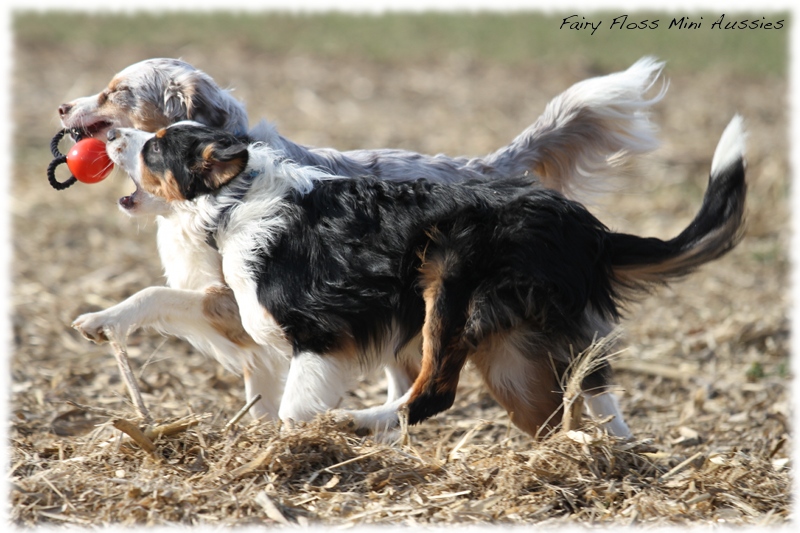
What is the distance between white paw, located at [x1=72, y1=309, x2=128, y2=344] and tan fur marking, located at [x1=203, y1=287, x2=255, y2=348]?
42 centimetres

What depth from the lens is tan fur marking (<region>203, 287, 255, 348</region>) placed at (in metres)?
4.64

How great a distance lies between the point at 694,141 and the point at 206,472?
10.2 meters

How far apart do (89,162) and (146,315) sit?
38.9 inches

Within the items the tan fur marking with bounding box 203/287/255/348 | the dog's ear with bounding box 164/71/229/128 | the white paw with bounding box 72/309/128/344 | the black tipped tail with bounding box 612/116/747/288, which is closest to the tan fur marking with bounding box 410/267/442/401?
the black tipped tail with bounding box 612/116/747/288

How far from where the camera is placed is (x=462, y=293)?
13.5 ft

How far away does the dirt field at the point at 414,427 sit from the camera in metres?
3.78

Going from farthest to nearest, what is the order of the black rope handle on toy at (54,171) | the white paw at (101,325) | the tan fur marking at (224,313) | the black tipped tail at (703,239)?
the black rope handle on toy at (54,171) → the tan fur marking at (224,313) → the white paw at (101,325) → the black tipped tail at (703,239)

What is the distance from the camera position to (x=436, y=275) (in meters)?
4.14

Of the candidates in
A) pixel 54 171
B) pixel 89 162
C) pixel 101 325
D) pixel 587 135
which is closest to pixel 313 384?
pixel 101 325

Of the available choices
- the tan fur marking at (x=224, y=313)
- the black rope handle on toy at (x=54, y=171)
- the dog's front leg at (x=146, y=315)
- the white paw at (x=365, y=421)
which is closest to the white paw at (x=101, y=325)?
the dog's front leg at (x=146, y=315)

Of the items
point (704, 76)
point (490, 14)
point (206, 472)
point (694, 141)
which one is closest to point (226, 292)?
point (206, 472)

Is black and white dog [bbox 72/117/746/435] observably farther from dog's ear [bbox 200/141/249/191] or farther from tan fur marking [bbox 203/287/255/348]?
tan fur marking [bbox 203/287/255/348]

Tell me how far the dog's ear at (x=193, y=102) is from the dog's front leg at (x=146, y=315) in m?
1.07

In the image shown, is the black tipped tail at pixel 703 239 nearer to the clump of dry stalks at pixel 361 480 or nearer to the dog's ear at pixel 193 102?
the clump of dry stalks at pixel 361 480
